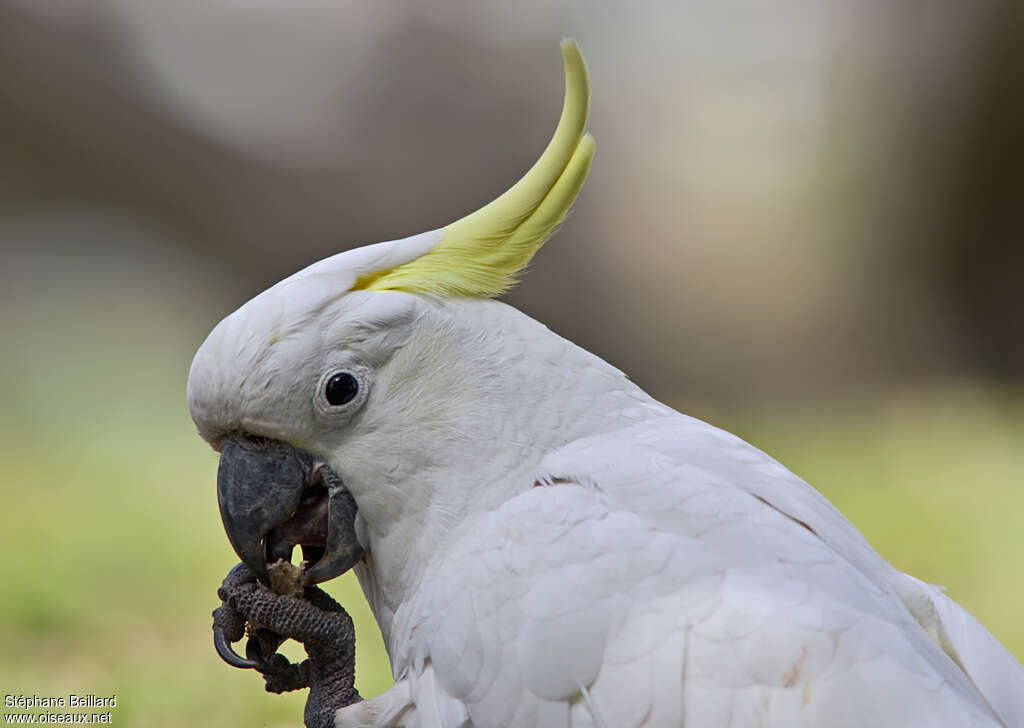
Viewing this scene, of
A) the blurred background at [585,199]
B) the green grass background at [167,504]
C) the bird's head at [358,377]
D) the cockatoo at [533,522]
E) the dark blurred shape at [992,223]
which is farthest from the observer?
the dark blurred shape at [992,223]

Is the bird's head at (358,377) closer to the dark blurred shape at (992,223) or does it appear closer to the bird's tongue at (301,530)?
the bird's tongue at (301,530)

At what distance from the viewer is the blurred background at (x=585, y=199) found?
4.18m

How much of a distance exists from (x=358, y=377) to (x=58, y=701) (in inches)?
82.5

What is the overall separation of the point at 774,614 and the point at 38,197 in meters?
4.32

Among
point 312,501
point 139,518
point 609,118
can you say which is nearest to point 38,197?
point 139,518

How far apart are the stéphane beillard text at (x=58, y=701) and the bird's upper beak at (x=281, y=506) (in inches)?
64.0

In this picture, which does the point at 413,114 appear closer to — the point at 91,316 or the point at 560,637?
the point at 91,316

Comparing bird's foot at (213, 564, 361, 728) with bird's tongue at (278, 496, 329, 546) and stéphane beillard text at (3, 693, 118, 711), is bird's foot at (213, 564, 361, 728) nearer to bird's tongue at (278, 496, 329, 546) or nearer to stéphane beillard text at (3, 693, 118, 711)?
bird's tongue at (278, 496, 329, 546)

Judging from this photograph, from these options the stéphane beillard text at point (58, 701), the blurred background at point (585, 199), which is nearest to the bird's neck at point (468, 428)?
the stéphane beillard text at point (58, 701)

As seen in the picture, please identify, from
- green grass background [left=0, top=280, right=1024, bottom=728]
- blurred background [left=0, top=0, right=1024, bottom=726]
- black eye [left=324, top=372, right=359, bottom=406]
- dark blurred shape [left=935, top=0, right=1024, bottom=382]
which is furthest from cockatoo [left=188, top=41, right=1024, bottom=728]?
dark blurred shape [left=935, top=0, right=1024, bottom=382]

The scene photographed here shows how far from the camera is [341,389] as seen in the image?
1.37 meters

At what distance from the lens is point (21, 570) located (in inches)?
131

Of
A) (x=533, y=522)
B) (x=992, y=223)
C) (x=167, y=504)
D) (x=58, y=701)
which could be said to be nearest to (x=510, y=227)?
(x=533, y=522)

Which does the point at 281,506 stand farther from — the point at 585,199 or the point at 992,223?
the point at 992,223
